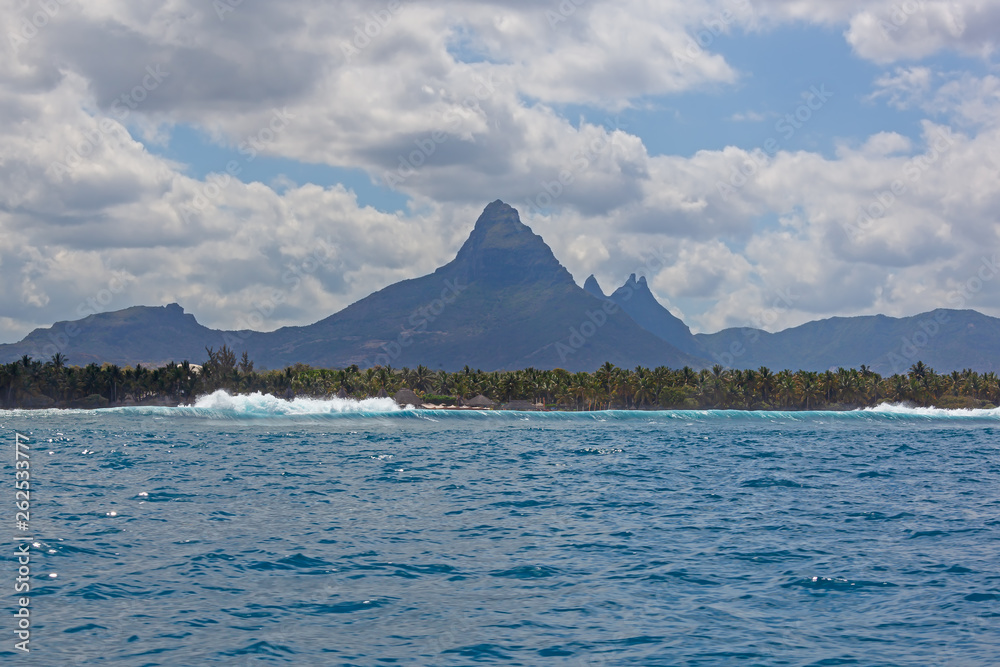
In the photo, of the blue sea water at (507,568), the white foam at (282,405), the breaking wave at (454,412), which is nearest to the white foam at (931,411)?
the breaking wave at (454,412)

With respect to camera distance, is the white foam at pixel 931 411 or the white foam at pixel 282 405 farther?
the white foam at pixel 931 411

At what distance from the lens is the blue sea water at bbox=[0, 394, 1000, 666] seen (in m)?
14.7

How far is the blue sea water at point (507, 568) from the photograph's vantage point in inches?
580

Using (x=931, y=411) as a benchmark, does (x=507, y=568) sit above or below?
above

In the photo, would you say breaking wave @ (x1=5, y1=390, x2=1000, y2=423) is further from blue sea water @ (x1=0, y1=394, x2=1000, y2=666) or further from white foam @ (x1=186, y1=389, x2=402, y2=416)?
blue sea water @ (x1=0, y1=394, x2=1000, y2=666)

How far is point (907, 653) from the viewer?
1443 cm

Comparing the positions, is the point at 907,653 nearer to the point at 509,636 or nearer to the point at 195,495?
the point at 509,636

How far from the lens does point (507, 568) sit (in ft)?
69.3

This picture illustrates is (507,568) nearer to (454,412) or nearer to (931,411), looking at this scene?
(454,412)

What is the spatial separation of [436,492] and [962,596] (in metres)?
23.0

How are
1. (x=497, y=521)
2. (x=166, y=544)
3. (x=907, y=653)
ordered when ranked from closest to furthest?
(x=907, y=653) → (x=166, y=544) → (x=497, y=521)

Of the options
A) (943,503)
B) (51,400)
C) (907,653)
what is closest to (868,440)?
(943,503)

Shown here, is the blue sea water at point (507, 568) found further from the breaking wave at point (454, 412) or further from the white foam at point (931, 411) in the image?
the white foam at point (931, 411)

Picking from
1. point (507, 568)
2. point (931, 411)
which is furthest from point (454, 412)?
point (507, 568)
